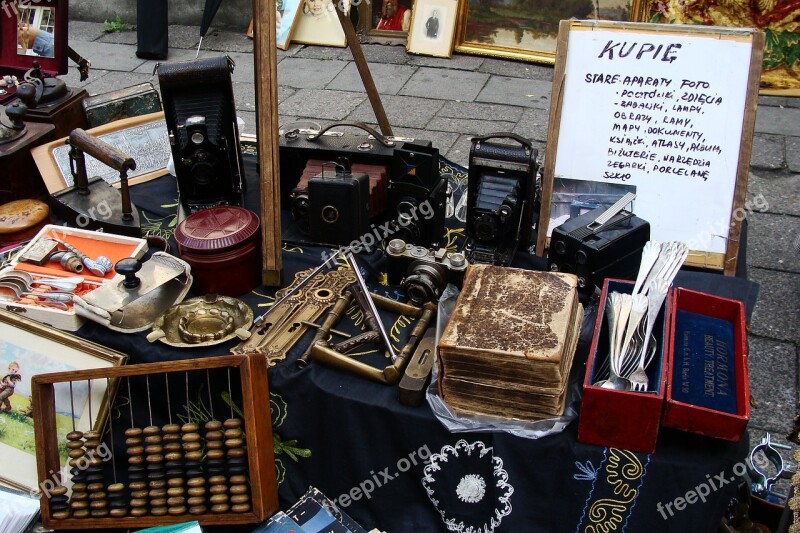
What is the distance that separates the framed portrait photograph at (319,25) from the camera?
7562 millimetres

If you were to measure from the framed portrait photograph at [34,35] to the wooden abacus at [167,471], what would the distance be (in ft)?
7.01

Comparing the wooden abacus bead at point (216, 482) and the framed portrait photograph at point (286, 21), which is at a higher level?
the framed portrait photograph at point (286, 21)

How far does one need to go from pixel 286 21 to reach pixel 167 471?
6061 millimetres

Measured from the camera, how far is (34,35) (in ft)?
12.6

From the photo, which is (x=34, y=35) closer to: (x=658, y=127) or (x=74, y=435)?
(x=74, y=435)

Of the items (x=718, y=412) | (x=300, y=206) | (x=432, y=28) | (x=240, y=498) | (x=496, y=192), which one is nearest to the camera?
(x=718, y=412)

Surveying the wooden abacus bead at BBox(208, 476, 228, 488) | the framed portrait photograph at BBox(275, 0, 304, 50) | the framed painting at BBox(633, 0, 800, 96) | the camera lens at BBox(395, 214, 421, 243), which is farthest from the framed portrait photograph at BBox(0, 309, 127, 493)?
the framed painting at BBox(633, 0, 800, 96)

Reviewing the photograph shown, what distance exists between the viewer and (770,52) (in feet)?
21.6

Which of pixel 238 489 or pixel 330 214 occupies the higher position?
pixel 330 214

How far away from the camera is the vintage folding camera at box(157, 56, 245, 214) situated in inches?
122

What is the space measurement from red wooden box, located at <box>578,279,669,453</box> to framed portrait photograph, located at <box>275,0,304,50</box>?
6.12 meters

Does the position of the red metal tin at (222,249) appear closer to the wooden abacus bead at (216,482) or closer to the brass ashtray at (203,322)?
the brass ashtray at (203,322)

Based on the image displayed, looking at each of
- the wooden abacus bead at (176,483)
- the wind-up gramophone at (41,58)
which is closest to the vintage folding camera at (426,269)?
the wooden abacus bead at (176,483)

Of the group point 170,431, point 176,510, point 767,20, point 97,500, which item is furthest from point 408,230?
point 767,20
